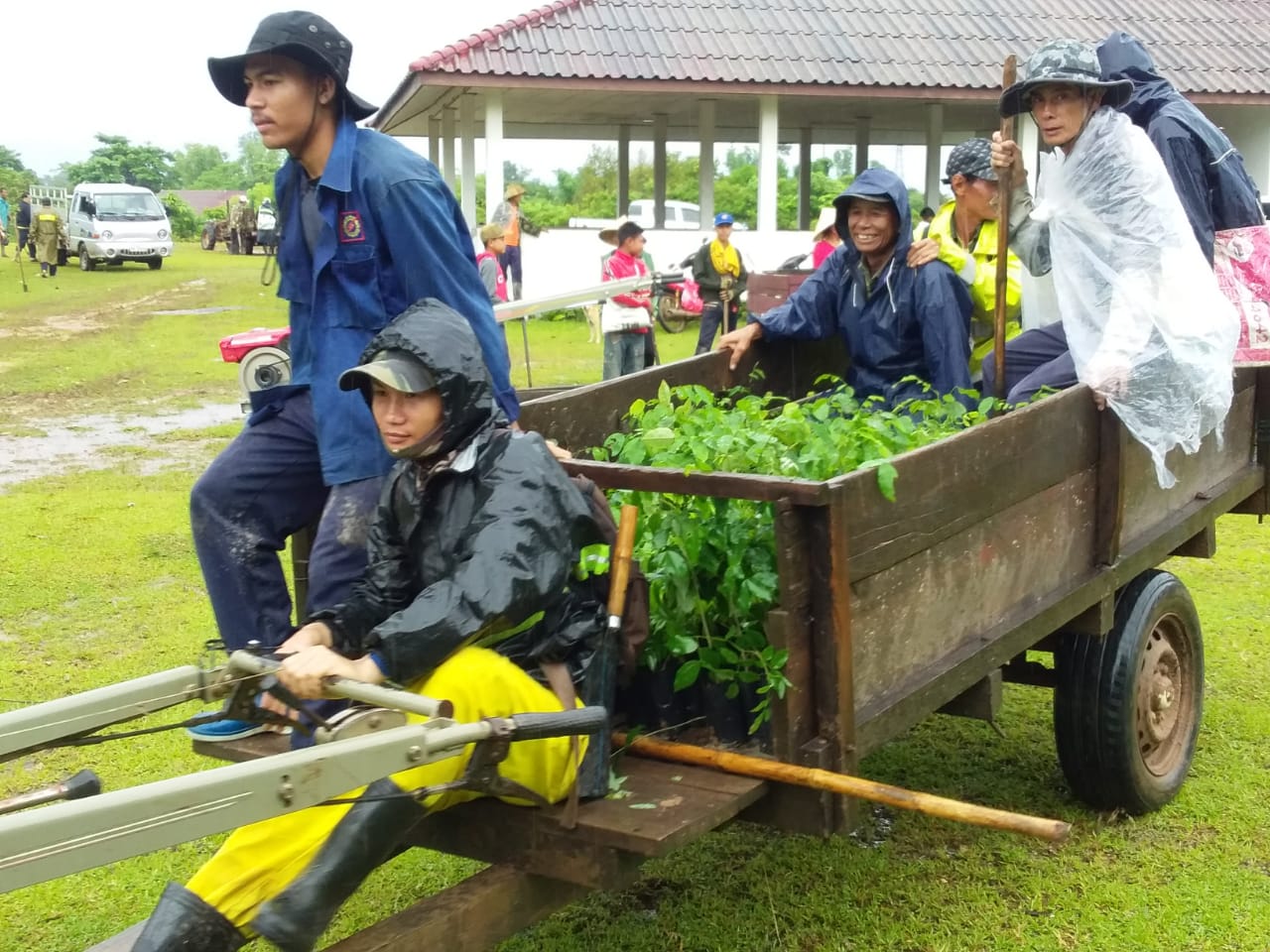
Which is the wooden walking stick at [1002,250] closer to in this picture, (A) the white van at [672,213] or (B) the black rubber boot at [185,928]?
(B) the black rubber boot at [185,928]

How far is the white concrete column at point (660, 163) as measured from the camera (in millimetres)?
23562

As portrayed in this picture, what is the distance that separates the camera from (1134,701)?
4090 millimetres

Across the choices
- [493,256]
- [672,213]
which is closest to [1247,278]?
[493,256]

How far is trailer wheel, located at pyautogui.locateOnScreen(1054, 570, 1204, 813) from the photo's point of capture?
406 cm

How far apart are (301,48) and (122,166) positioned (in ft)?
291

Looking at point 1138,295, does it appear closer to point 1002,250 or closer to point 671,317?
point 1002,250

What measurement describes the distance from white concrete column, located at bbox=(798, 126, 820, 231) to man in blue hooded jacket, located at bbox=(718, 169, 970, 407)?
20.8 metres

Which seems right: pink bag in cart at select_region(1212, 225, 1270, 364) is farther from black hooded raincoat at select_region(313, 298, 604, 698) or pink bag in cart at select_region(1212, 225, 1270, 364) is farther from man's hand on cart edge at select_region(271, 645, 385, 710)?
man's hand on cart edge at select_region(271, 645, 385, 710)

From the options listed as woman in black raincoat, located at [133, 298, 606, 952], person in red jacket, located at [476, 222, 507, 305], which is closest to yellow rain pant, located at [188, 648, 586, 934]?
woman in black raincoat, located at [133, 298, 606, 952]

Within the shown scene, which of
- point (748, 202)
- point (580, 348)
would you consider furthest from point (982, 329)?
point (748, 202)

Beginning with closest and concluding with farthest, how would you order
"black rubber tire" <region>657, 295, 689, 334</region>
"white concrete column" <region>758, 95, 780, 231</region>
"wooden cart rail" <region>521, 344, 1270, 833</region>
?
"wooden cart rail" <region>521, 344, 1270, 833</region>
"white concrete column" <region>758, 95, 780, 231</region>
"black rubber tire" <region>657, 295, 689, 334</region>

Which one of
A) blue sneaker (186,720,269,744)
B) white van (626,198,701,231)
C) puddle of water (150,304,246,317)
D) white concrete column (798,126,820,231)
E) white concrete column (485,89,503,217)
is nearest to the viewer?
blue sneaker (186,720,269,744)

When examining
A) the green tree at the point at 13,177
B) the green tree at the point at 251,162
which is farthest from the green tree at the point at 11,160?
the green tree at the point at 251,162

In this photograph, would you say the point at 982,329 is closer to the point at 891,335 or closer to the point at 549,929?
the point at 891,335
